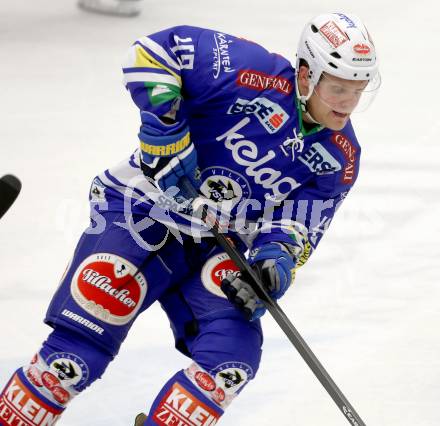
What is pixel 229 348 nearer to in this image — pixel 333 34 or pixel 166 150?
pixel 166 150

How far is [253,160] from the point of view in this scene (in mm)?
3248

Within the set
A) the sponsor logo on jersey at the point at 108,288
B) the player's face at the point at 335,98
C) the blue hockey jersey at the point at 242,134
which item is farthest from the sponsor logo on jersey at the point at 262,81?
the sponsor logo on jersey at the point at 108,288

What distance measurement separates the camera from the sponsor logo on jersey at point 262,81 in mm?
3195

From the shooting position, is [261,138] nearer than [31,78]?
Yes

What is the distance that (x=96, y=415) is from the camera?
3.72 metres

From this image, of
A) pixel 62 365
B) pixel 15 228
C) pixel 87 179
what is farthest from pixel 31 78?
pixel 62 365

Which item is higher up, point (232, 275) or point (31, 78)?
point (232, 275)

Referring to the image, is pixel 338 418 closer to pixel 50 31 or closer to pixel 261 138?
pixel 261 138

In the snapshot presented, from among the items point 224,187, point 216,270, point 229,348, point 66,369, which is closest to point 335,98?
point 224,187

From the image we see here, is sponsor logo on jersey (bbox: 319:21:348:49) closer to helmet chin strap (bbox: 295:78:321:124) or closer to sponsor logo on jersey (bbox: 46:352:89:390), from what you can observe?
helmet chin strap (bbox: 295:78:321:124)

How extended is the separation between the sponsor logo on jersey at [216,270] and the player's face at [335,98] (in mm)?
469

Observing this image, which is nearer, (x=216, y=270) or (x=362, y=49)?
(x=362, y=49)

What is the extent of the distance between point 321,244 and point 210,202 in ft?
4.97

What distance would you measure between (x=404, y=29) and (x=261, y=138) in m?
4.11
